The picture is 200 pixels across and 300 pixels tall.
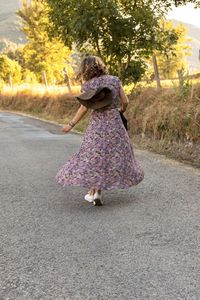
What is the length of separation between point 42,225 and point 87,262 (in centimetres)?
128

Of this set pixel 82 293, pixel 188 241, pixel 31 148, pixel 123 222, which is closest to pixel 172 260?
pixel 188 241

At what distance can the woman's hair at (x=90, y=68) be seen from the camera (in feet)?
18.7

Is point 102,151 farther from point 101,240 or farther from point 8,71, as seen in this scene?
point 8,71

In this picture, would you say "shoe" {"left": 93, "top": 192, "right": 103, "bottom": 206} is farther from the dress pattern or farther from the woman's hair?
the woman's hair

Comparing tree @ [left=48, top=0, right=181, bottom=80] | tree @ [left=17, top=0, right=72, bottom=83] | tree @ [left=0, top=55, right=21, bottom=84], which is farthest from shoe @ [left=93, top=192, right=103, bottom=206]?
tree @ [left=0, top=55, right=21, bottom=84]

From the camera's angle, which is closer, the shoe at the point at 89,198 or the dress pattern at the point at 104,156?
the dress pattern at the point at 104,156

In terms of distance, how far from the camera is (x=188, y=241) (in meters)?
4.44

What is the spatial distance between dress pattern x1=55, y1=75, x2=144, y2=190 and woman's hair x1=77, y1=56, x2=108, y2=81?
6 cm

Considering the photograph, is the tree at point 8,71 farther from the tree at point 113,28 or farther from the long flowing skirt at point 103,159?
the long flowing skirt at point 103,159

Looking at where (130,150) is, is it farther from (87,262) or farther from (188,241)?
(87,262)

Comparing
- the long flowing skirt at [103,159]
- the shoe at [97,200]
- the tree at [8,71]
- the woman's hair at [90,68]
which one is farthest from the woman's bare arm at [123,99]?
the tree at [8,71]

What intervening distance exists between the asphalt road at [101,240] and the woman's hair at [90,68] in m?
1.59

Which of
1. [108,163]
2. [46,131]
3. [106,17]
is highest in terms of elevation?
[106,17]

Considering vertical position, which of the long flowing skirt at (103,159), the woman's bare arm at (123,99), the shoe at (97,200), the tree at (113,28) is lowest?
the shoe at (97,200)
